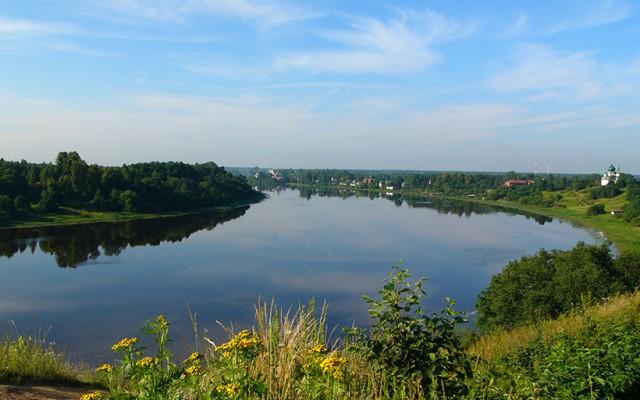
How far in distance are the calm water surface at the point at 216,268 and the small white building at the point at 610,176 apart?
5355cm

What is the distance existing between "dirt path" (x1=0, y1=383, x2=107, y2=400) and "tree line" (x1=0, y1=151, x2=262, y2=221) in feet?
175

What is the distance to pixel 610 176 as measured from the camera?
108000mm

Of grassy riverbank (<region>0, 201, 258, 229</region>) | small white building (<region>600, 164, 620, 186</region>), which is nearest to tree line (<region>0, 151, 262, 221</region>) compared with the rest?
grassy riverbank (<region>0, 201, 258, 229</region>)

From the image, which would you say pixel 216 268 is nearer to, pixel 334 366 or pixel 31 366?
pixel 31 366

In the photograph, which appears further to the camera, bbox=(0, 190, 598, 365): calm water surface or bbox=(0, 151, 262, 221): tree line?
bbox=(0, 151, 262, 221): tree line

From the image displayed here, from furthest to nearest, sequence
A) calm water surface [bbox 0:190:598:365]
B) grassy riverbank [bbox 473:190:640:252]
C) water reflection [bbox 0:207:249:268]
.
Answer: grassy riverbank [bbox 473:190:640:252] → water reflection [bbox 0:207:249:268] → calm water surface [bbox 0:190:598:365]

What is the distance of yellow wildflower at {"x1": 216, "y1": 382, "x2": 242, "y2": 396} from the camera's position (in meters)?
2.71

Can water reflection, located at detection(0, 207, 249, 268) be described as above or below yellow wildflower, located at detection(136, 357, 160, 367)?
below

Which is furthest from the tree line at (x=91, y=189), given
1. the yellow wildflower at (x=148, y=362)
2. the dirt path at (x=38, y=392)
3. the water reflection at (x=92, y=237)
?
the yellow wildflower at (x=148, y=362)

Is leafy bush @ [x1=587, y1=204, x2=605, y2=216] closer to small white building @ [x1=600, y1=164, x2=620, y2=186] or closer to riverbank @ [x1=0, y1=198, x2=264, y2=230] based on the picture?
small white building @ [x1=600, y1=164, x2=620, y2=186]

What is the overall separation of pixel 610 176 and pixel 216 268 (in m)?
110

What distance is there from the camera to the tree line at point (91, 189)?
5427cm

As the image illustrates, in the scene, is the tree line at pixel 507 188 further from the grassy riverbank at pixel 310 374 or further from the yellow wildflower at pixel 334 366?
the yellow wildflower at pixel 334 366

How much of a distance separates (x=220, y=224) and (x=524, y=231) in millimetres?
41471
